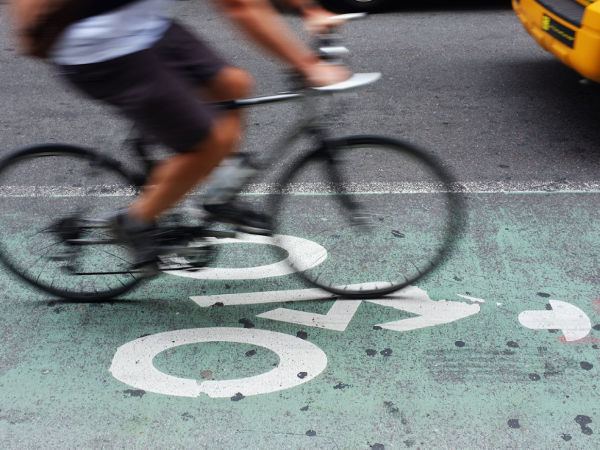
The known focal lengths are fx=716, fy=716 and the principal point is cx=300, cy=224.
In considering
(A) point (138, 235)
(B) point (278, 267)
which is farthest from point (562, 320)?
(A) point (138, 235)

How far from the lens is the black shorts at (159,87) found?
2475 mm

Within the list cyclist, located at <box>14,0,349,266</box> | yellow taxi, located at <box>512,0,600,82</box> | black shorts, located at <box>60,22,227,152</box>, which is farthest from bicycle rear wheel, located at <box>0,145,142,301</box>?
yellow taxi, located at <box>512,0,600,82</box>

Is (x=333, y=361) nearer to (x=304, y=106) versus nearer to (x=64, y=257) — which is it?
(x=304, y=106)

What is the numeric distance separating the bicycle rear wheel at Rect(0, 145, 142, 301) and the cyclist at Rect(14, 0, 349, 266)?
26cm

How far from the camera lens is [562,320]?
3.05 m

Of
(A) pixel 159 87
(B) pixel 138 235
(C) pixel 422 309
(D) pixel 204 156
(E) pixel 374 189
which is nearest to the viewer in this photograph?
(A) pixel 159 87

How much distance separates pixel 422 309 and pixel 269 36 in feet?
4.54

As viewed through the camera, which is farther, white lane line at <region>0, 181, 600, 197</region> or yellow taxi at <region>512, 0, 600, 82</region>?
yellow taxi at <region>512, 0, 600, 82</region>

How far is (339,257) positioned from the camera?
3.43m

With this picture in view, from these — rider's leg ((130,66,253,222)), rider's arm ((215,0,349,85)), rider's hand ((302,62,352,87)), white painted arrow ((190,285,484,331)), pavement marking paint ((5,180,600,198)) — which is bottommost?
white painted arrow ((190,285,484,331))

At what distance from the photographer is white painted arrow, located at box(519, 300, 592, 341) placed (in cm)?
297

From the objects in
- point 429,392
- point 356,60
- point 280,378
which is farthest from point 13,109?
point 429,392

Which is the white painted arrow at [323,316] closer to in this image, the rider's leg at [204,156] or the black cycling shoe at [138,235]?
the black cycling shoe at [138,235]

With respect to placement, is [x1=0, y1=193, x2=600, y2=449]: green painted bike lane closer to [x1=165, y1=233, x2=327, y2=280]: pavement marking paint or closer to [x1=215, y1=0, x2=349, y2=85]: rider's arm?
[x1=165, y1=233, x2=327, y2=280]: pavement marking paint
